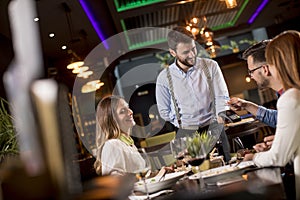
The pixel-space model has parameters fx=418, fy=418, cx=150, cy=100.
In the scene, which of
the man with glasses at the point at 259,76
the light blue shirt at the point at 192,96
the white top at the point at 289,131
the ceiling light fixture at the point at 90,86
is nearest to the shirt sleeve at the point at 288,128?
the white top at the point at 289,131

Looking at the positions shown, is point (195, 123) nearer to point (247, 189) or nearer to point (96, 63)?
point (247, 189)

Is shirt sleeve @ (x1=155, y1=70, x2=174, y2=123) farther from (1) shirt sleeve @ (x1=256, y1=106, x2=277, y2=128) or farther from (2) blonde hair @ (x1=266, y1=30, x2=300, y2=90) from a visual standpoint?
(2) blonde hair @ (x1=266, y1=30, x2=300, y2=90)

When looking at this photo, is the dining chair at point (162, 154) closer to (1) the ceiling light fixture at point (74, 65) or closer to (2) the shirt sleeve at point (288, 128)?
(1) the ceiling light fixture at point (74, 65)

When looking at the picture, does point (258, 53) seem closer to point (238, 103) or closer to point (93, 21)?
point (238, 103)

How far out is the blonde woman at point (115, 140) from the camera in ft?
7.45

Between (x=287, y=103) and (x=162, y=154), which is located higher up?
(x=287, y=103)

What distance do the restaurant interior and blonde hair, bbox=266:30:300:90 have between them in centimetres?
47

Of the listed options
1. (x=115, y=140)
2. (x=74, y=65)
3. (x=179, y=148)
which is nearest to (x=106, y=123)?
(x=115, y=140)

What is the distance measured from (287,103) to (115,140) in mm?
1080

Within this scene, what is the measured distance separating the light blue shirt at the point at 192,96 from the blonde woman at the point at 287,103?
1240 mm

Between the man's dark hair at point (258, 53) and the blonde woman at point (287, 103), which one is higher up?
the man's dark hair at point (258, 53)

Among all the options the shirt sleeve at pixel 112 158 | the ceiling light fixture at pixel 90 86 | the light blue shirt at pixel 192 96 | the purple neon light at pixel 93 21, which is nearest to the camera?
the shirt sleeve at pixel 112 158

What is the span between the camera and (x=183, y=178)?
194 cm

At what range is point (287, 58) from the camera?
1624 mm
